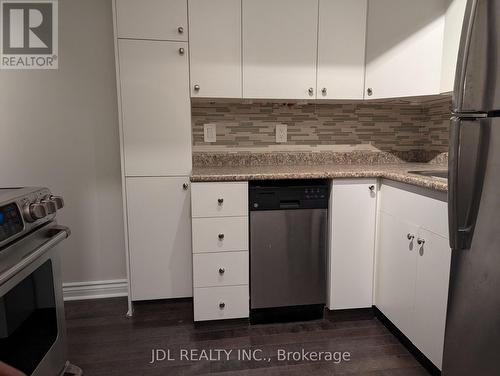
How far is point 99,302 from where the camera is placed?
7.29 ft

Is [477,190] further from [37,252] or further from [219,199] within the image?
[37,252]

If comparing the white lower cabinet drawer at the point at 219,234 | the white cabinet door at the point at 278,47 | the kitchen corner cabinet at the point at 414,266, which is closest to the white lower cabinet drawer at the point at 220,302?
the white lower cabinet drawer at the point at 219,234

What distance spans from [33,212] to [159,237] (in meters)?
0.99

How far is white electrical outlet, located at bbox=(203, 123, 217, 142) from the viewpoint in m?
2.25

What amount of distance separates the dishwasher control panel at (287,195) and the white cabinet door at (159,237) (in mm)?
472

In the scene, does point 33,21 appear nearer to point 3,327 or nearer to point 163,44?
point 163,44

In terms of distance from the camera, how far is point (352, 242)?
6.30 feet

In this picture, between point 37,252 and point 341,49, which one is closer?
point 37,252

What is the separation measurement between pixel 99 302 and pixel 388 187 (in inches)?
79.7

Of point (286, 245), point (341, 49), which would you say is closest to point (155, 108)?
point (286, 245)

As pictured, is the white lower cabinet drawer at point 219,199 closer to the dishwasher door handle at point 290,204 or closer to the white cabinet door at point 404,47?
the dishwasher door handle at point 290,204

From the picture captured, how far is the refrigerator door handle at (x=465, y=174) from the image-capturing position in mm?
939

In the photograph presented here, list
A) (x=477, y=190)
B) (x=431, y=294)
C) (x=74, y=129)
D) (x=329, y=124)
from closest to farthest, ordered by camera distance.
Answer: (x=477, y=190) → (x=431, y=294) → (x=74, y=129) → (x=329, y=124)

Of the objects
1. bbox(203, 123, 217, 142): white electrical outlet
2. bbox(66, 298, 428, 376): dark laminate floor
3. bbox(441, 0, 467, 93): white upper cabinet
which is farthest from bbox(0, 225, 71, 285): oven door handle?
bbox(441, 0, 467, 93): white upper cabinet
